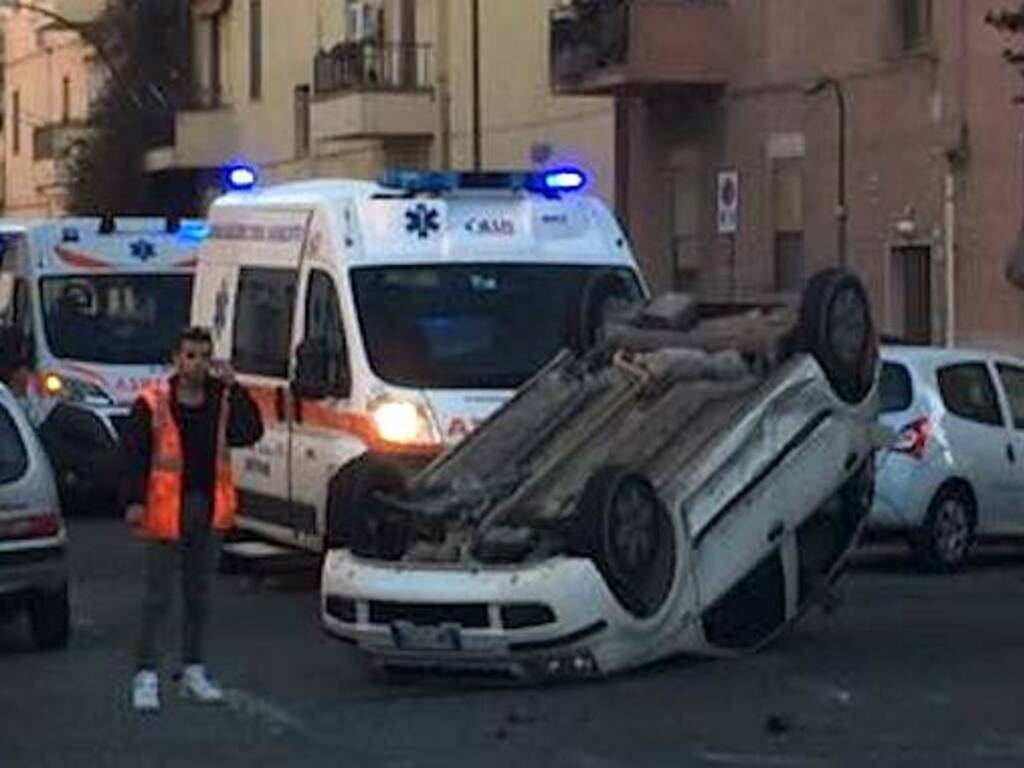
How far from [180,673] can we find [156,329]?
40.4ft

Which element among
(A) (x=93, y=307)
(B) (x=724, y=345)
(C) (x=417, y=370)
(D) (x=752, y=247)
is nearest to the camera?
(B) (x=724, y=345)

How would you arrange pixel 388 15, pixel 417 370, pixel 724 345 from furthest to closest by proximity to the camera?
pixel 388 15
pixel 417 370
pixel 724 345

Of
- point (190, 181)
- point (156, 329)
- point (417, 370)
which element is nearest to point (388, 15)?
point (190, 181)

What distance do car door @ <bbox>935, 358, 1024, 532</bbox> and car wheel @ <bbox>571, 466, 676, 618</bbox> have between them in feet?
21.0

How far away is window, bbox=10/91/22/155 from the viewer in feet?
233

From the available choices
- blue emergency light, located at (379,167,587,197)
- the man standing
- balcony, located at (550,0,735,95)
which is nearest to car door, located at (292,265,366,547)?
blue emergency light, located at (379,167,587,197)

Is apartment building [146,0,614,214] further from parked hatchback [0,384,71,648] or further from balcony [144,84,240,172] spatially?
parked hatchback [0,384,71,648]

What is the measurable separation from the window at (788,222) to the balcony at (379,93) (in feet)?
41.7

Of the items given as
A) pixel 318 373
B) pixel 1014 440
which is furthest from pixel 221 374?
pixel 1014 440

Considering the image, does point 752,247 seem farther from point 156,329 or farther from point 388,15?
point 388,15

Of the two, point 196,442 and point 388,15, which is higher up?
point 388,15

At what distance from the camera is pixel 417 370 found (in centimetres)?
1625

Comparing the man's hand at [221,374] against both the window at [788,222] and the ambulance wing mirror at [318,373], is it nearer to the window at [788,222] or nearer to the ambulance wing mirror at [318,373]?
the ambulance wing mirror at [318,373]

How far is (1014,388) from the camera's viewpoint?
19.5 meters
